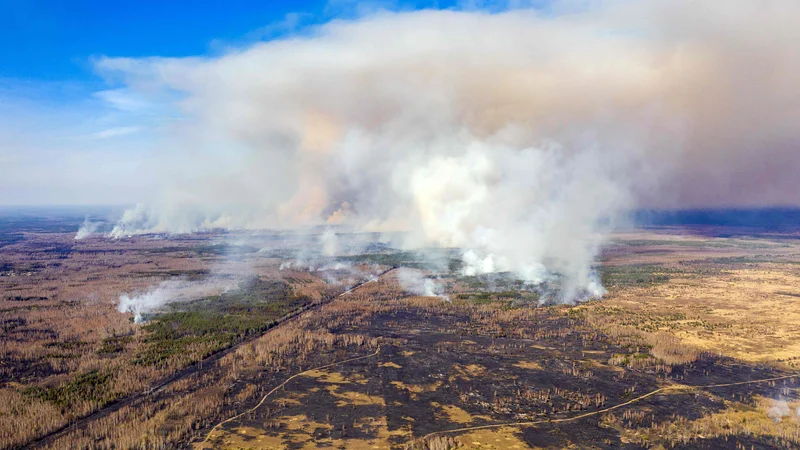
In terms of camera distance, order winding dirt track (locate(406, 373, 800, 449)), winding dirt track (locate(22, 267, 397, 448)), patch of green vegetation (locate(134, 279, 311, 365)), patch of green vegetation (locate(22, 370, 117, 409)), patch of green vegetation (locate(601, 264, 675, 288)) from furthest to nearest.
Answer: patch of green vegetation (locate(601, 264, 675, 288)) → patch of green vegetation (locate(134, 279, 311, 365)) → patch of green vegetation (locate(22, 370, 117, 409)) → winding dirt track (locate(406, 373, 800, 449)) → winding dirt track (locate(22, 267, 397, 448))

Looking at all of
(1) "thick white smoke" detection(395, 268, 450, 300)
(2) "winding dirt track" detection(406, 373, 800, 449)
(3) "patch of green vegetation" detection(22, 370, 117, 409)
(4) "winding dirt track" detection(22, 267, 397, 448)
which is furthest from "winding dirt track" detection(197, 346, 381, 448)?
(1) "thick white smoke" detection(395, 268, 450, 300)

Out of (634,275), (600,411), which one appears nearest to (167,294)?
(600,411)

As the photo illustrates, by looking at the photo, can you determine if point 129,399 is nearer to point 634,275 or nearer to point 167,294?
point 167,294

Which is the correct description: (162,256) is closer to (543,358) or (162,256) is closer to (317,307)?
(317,307)

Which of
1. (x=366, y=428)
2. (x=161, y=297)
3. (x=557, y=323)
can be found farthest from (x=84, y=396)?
(x=557, y=323)

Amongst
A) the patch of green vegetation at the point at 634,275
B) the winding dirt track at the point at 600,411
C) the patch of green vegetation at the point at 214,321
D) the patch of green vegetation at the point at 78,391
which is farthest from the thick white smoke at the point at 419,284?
the patch of green vegetation at the point at 78,391

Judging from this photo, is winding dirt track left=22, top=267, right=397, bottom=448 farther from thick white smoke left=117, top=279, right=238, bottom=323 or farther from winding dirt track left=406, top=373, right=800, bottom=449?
winding dirt track left=406, top=373, right=800, bottom=449
